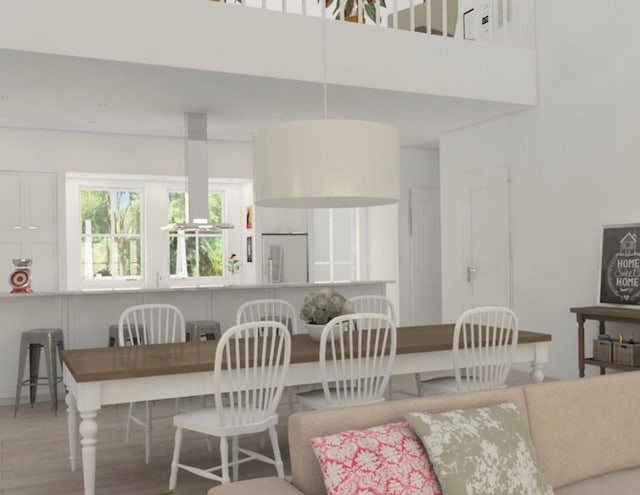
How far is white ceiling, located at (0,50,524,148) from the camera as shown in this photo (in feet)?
16.9

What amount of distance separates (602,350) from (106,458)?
385cm

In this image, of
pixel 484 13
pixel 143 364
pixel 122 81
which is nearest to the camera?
pixel 143 364

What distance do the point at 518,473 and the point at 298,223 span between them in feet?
23.2

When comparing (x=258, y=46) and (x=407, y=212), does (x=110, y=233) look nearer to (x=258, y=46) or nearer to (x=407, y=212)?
(x=407, y=212)

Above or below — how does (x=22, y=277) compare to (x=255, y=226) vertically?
below

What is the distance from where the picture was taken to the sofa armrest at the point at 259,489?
82.1 inches

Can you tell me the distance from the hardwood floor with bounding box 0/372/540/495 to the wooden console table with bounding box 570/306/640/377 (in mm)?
2513

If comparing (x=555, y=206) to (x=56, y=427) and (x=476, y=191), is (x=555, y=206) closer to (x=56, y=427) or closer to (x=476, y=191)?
(x=476, y=191)

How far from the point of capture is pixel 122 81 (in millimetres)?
5410

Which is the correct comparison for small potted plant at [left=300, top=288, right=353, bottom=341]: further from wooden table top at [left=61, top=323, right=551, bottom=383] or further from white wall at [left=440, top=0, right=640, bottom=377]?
white wall at [left=440, top=0, right=640, bottom=377]

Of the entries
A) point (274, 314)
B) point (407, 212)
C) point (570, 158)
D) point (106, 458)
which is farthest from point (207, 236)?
point (106, 458)

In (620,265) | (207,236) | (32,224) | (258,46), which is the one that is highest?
(258,46)

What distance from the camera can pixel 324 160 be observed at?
297 cm

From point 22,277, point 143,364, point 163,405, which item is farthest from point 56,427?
point 143,364
